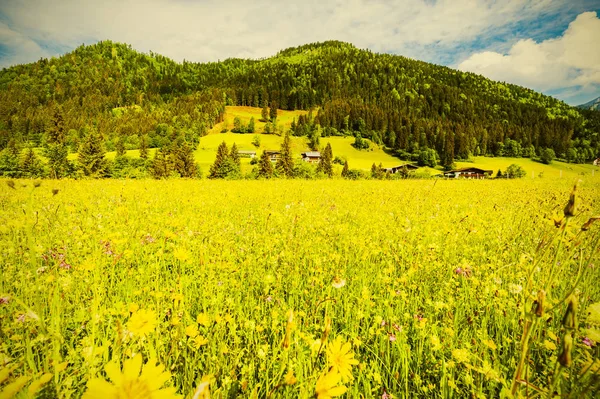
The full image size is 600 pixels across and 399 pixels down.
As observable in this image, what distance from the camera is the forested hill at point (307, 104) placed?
322ft

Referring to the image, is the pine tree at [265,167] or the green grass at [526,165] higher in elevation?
the green grass at [526,165]

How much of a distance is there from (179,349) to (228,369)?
16.6 inches

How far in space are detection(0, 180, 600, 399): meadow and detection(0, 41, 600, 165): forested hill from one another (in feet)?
304

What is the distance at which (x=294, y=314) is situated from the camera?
231cm

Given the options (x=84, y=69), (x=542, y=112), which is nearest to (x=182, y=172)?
(x=542, y=112)

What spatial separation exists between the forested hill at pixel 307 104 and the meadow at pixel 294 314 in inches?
3643

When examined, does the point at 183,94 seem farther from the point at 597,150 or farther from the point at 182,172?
the point at 597,150

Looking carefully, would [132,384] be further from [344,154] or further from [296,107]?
[296,107]

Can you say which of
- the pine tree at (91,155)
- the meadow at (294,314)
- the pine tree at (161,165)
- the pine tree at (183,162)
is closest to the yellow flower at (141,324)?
the meadow at (294,314)

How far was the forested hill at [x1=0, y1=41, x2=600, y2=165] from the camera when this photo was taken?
98.1m

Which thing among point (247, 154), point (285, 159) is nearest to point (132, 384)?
point (285, 159)

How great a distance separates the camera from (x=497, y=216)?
22.7ft

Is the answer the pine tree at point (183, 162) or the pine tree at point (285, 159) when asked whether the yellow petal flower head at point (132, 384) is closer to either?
the pine tree at point (285, 159)

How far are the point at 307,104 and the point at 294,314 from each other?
158 m
